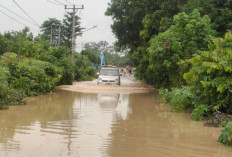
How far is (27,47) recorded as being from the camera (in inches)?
1098

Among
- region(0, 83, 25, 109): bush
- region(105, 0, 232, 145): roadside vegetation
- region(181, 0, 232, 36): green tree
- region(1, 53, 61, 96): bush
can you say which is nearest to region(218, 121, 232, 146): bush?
region(105, 0, 232, 145): roadside vegetation

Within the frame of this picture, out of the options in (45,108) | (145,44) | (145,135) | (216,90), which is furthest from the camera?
(145,44)

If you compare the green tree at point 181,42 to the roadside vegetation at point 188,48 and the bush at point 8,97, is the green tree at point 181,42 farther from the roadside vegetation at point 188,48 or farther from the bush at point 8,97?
the bush at point 8,97

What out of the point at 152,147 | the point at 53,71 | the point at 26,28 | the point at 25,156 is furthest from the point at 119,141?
the point at 26,28

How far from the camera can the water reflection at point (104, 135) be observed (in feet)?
22.2

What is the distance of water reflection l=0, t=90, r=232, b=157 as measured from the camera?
6781 mm

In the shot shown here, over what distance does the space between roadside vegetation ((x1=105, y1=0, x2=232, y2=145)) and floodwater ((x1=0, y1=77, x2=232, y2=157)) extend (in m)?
0.65

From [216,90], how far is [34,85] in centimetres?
1043

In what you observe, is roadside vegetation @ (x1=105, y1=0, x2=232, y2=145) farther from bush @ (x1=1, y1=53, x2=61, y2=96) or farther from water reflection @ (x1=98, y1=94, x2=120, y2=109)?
bush @ (x1=1, y1=53, x2=61, y2=96)

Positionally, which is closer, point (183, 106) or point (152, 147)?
point (152, 147)

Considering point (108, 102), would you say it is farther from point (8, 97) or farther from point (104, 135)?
point (104, 135)

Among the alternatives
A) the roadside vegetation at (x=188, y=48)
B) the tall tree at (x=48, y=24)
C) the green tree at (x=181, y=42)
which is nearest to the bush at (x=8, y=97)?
the roadside vegetation at (x=188, y=48)

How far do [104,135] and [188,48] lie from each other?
31.3 ft

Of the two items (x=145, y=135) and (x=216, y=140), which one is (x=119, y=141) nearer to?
(x=145, y=135)
